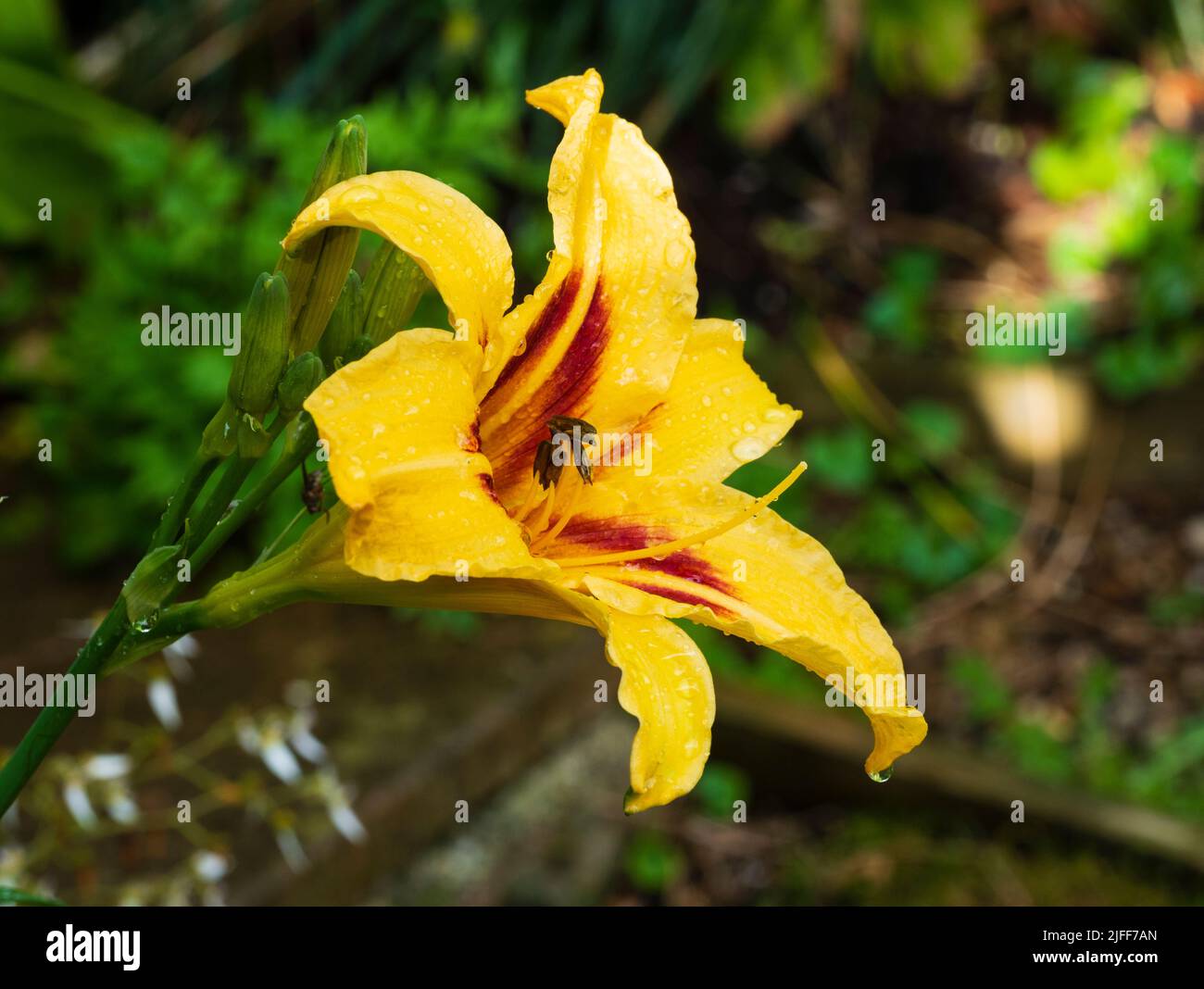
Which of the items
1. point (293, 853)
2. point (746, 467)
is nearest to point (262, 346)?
point (293, 853)

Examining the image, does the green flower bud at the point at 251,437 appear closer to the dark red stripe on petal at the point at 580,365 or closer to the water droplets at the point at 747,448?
the dark red stripe on petal at the point at 580,365

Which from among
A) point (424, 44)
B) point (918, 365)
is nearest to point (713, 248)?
point (918, 365)

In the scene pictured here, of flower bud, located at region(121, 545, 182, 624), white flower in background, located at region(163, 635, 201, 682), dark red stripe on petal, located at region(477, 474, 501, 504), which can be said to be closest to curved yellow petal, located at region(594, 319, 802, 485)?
dark red stripe on petal, located at region(477, 474, 501, 504)

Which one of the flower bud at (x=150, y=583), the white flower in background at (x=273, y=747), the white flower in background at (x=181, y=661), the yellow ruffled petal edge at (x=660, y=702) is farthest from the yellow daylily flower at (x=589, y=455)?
the white flower in background at (x=181, y=661)

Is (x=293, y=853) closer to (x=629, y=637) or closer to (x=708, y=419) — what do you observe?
(x=708, y=419)
